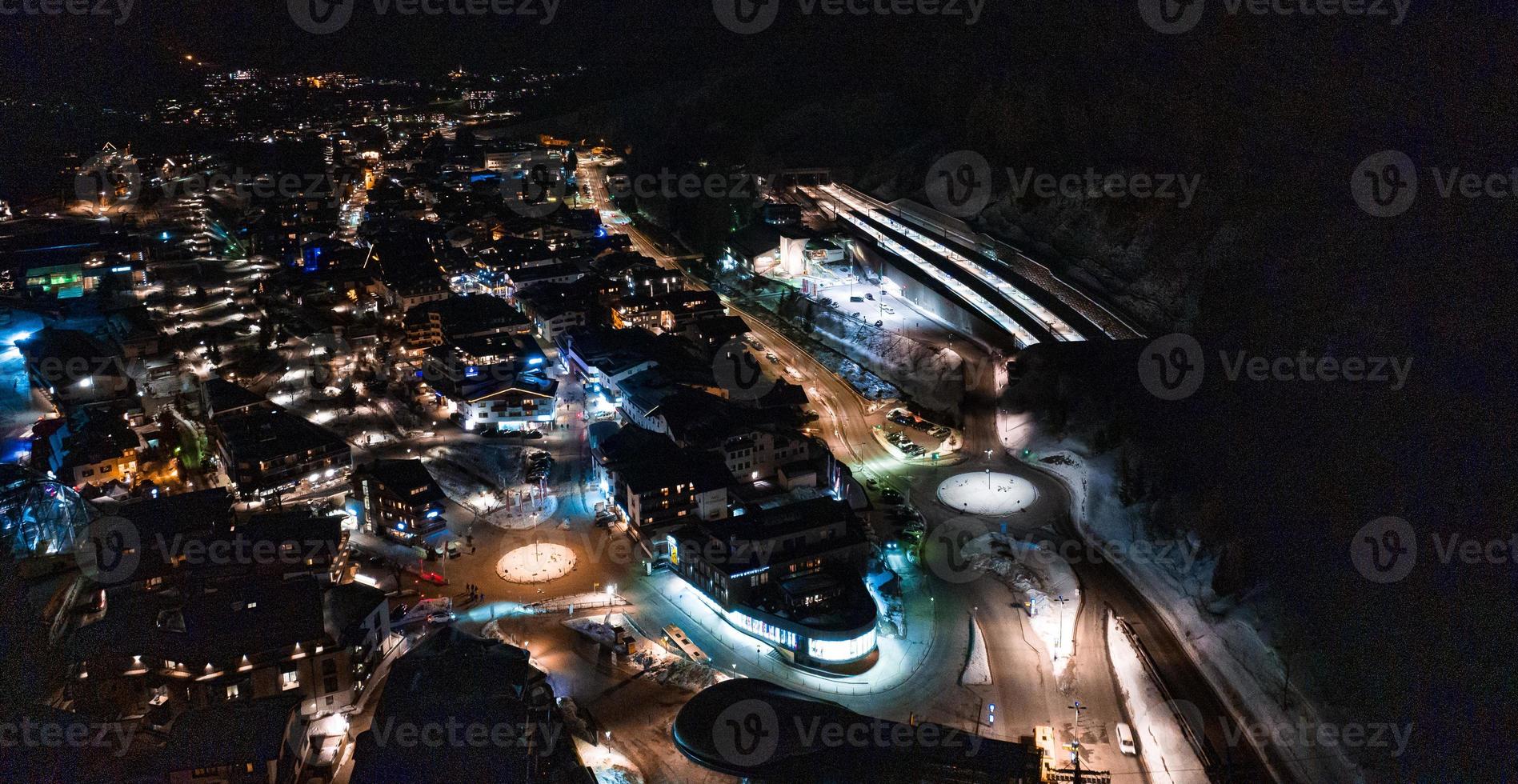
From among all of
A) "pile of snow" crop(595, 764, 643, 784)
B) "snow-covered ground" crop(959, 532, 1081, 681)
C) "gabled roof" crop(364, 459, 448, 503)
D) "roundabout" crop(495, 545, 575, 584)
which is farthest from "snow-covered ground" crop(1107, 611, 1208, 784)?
"gabled roof" crop(364, 459, 448, 503)

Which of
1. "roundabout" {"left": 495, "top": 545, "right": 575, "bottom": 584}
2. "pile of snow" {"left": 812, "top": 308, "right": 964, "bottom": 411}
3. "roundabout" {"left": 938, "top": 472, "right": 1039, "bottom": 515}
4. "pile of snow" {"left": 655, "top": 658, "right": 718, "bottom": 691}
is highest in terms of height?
"pile of snow" {"left": 812, "top": 308, "right": 964, "bottom": 411}

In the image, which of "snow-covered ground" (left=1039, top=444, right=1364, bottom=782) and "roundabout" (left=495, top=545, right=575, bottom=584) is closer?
"snow-covered ground" (left=1039, top=444, right=1364, bottom=782)

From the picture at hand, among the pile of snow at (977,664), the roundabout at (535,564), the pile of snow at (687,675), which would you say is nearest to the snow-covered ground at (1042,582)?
the pile of snow at (977,664)

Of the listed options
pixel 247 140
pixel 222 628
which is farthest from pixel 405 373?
pixel 247 140

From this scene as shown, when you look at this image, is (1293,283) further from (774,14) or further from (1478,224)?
(774,14)

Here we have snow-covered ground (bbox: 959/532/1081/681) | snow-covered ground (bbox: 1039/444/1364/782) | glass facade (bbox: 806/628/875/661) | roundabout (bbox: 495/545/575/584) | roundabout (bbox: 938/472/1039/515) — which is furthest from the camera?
roundabout (bbox: 938/472/1039/515)

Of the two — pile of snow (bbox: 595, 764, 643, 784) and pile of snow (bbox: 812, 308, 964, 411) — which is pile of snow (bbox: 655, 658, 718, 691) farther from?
pile of snow (bbox: 812, 308, 964, 411)
